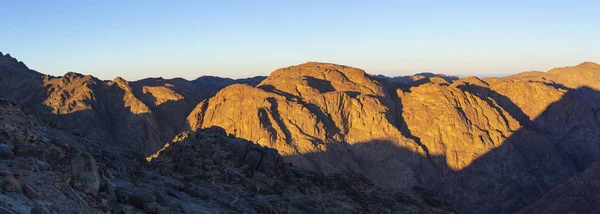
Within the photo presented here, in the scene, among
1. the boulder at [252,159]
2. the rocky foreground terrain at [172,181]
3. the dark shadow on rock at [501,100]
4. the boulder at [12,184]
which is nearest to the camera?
the boulder at [12,184]

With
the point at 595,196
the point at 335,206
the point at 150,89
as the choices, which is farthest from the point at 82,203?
the point at 150,89

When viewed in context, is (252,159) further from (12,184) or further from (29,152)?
(12,184)

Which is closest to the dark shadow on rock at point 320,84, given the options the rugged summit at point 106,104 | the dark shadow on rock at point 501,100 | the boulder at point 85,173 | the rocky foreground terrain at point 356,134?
the rocky foreground terrain at point 356,134

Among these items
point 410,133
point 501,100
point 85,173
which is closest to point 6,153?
point 85,173

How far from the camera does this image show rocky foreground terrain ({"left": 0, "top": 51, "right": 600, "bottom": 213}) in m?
23.7

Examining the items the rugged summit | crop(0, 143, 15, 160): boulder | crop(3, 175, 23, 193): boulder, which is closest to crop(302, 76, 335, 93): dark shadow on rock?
the rugged summit

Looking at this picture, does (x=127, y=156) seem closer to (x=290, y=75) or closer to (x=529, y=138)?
(x=290, y=75)

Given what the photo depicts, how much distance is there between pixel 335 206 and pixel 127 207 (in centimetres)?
1179

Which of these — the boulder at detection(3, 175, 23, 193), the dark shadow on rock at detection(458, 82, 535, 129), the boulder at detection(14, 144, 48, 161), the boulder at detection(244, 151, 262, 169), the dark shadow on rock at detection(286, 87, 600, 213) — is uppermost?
the boulder at detection(14, 144, 48, 161)

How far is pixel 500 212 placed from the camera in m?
52.9

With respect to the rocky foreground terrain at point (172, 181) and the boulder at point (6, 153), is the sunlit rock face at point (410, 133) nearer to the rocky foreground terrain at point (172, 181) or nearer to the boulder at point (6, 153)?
the rocky foreground terrain at point (172, 181)

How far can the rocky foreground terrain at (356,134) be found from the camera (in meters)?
23.7

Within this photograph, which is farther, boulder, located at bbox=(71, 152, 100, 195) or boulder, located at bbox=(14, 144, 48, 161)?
boulder, located at bbox=(14, 144, 48, 161)

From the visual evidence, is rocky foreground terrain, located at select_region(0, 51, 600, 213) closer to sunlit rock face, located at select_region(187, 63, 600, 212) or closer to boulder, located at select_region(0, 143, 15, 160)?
sunlit rock face, located at select_region(187, 63, 600, 212)
